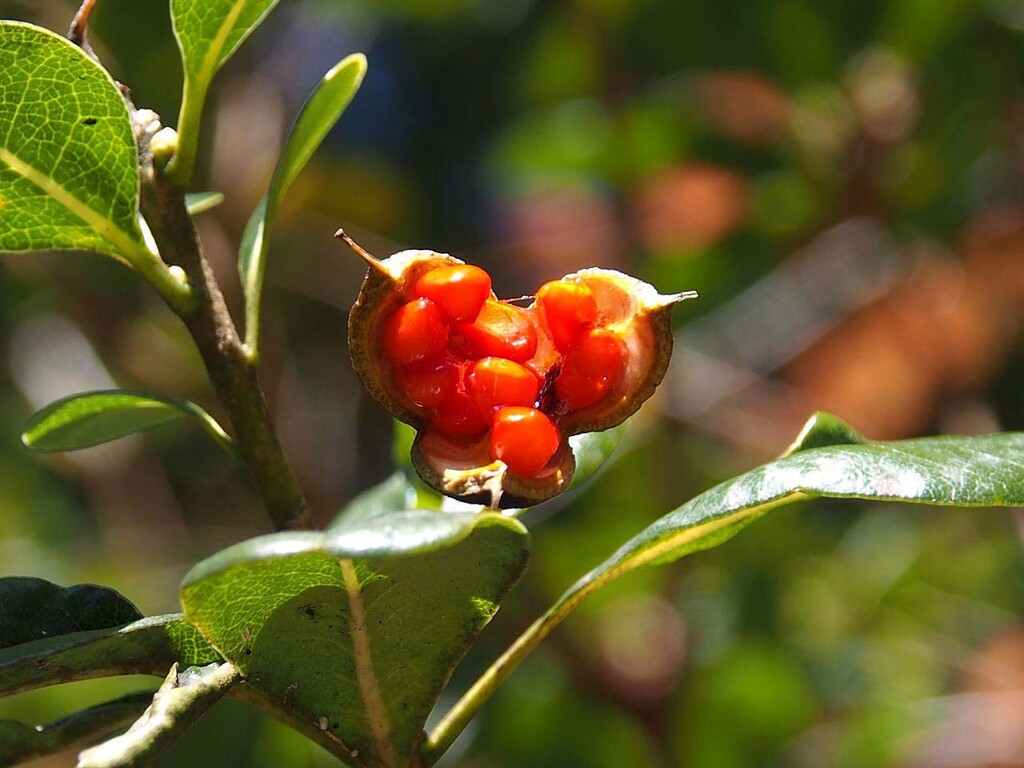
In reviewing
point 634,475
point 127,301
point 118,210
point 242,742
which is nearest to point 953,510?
point 634,475

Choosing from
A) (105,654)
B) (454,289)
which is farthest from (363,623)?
(454,289)

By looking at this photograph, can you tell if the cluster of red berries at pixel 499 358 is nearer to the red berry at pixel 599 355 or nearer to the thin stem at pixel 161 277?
the red berry at pixel 599 355

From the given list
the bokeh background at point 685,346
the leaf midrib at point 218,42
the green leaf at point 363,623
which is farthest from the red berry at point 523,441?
the bokeh background at point 685,346

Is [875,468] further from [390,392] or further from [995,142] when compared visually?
[995,142]

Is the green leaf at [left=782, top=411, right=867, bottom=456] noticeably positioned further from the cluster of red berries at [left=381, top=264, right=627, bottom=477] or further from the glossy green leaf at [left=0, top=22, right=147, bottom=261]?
the glossy green leaf at [left=0, top=22, right=147, bottom=261]

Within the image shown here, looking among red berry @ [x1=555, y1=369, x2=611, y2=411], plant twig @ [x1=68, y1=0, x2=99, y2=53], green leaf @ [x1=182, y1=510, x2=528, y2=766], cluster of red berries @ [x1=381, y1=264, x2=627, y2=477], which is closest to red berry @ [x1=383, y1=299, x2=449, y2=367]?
cluster of red berries @ [x1=381, y1=264, x2=627, y2=477]
